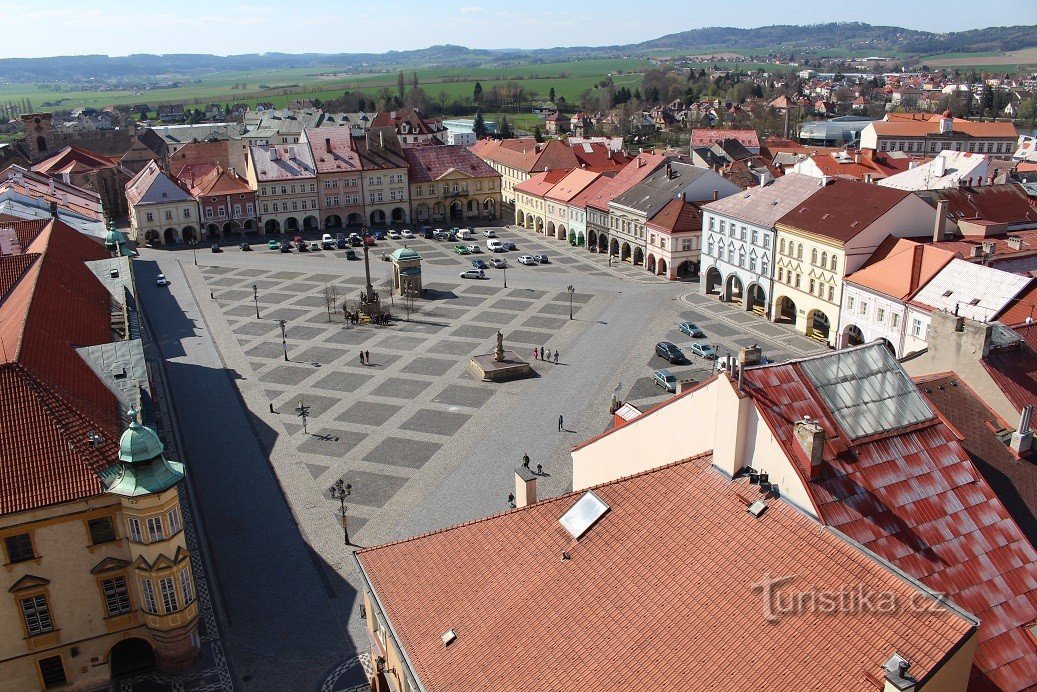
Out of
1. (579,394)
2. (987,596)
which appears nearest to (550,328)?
(579,394)

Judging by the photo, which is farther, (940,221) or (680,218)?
(680,218)

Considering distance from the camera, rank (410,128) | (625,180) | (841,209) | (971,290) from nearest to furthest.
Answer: (971,290) < (841,209) < (625,180) < (410,128)

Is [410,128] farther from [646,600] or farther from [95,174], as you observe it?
[646,600]

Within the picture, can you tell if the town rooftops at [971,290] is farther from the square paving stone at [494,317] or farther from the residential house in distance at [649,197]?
the residential house in distance at [649,197]

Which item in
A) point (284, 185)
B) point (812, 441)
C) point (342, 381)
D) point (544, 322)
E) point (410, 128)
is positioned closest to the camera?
point (812, 441)

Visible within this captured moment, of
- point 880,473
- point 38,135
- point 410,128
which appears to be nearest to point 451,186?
point 410,128

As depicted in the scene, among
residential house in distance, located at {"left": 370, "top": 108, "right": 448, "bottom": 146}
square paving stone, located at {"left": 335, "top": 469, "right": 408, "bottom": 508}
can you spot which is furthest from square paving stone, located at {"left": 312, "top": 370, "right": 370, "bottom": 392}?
residential house in distance, located at {"left": 370, "top": 108, "right": 448, "bottom": 146}

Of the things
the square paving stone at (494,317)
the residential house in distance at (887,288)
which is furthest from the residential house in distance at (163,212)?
the residential house in distance at (887,288)
